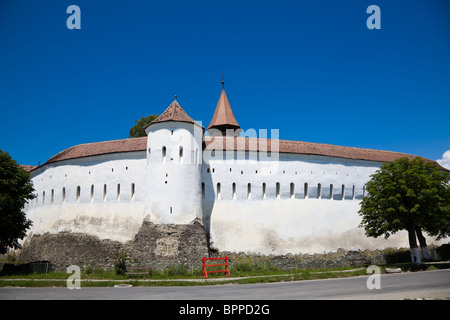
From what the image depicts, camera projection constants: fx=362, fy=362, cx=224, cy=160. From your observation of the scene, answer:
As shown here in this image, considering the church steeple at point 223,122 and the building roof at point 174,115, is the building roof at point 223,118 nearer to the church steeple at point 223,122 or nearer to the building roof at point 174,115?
the church steeple at point 223,122

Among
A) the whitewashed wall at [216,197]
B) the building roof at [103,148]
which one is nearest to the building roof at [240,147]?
the building roof at [103,148]

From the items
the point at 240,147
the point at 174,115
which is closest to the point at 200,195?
the point at 240,147

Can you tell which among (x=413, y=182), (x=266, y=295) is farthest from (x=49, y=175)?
(x=413, y=182)

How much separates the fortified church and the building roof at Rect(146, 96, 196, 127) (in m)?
0.09

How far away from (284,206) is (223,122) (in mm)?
15902

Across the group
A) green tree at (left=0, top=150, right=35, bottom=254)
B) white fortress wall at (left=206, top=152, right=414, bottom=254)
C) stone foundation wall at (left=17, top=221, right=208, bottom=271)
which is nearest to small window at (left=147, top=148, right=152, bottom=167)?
white fortress wall at (left=206, top=152, right=414, bottom=254)

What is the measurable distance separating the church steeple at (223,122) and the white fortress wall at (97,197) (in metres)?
14.9

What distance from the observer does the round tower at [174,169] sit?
26.7 m

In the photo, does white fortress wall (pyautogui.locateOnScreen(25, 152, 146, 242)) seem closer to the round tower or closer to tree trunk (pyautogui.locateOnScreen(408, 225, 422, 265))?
the round tower

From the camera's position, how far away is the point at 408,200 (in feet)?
79.9

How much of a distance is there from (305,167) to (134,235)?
51.4 ft

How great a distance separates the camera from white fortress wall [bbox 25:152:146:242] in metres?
29.2

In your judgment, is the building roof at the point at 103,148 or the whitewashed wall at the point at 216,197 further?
the building roof at the point at 103,148

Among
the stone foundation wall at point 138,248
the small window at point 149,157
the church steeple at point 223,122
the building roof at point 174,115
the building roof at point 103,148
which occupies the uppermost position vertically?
the church steeple at point 223,122
